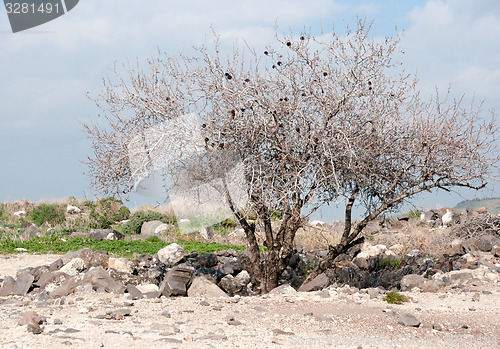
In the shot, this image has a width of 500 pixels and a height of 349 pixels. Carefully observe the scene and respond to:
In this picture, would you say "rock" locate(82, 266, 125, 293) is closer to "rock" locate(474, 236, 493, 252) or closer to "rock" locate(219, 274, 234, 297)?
"rock" locate(219, 274, 234, 297)

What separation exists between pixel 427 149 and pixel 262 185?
3229 millimetres

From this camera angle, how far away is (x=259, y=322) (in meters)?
6.80

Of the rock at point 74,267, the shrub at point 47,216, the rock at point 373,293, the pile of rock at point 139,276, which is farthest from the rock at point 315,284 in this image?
the shrub at point 47,216

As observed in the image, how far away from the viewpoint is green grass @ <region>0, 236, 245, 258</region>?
13.7 m

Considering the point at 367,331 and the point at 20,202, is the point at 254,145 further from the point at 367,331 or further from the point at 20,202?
the point at 20,202

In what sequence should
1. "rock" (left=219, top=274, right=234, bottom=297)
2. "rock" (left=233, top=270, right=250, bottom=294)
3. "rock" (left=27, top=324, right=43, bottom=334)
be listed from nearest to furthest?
"rock" (left=27, top=324, right=43, bottom=334) → "rock" (left=219, top=274, right=234, bottom=297) → "rock" (left=233, top=270, right=250, bottom=294)

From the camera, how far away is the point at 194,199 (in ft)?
29.5

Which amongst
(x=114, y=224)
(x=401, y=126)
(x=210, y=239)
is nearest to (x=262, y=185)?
(x=401, y=126)

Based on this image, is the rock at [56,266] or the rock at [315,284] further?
the rock at [56,266]

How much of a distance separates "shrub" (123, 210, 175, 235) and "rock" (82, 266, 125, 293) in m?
9.33

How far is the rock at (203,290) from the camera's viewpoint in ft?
30.7

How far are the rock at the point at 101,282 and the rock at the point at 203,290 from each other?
1.24m

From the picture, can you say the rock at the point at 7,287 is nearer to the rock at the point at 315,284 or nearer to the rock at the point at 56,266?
the rock at the point at 56,266

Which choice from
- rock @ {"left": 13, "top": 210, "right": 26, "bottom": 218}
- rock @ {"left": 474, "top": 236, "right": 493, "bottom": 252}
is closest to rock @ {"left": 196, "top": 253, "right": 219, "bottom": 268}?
rock @ {"left": 474, "top": 236, "right": 493, "bottom": 252}
